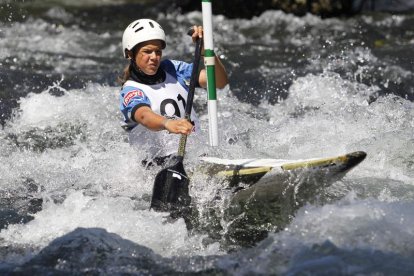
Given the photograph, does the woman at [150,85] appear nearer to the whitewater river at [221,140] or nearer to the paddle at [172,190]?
the whitewater river at [221,140]

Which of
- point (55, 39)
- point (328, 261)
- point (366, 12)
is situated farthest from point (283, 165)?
point (366, 12)

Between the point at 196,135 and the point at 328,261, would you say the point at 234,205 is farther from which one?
the point at 328,261

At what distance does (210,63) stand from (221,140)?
139cm

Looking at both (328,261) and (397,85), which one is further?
(397,85)

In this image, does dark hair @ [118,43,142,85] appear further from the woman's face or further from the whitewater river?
the whitewater river

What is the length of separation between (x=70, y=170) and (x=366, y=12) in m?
8.44

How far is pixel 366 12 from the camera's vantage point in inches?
575

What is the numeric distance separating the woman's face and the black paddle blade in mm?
937

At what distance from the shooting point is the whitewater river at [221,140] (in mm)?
5312

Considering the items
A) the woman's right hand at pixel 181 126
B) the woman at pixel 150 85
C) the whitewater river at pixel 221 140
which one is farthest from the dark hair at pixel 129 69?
the woman's right hand at pixel 181 126

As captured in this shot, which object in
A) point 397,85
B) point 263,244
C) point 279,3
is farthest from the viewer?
point 279,3

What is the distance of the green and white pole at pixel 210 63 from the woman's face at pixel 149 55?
0.40 m

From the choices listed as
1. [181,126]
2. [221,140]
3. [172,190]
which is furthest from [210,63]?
[221,140]

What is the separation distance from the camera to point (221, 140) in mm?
7852
